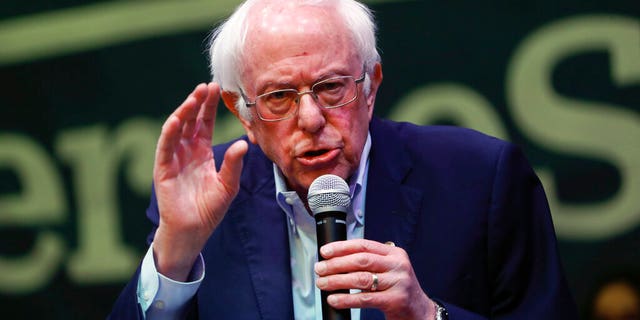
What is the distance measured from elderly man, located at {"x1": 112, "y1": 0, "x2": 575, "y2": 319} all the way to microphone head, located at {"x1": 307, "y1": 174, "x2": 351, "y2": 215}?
0.29m

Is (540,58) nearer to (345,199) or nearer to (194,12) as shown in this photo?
(194,12)

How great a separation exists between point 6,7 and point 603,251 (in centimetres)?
271

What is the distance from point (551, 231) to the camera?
2.35 m

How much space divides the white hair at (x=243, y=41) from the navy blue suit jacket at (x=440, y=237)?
0.27 metres

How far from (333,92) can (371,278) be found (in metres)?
0.63

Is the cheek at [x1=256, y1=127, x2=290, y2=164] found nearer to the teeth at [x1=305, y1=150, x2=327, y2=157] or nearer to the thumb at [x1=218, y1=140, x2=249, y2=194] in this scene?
the teeth at [x1=305, y1=150, x2=327, y2=157]

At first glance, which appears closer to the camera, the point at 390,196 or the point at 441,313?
the point at 441,313

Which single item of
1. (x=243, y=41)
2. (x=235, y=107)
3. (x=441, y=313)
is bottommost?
(x=441, y=313)

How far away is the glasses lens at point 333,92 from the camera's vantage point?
227 cm

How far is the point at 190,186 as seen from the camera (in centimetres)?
212

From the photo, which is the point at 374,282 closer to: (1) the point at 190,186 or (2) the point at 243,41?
(1) the point at 190,186

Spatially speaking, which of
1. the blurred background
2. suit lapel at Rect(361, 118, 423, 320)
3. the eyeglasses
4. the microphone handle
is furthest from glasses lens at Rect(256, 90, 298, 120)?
the blurred background

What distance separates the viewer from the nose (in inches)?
86.9

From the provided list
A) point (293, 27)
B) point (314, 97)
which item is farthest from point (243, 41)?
point (314, 97)
